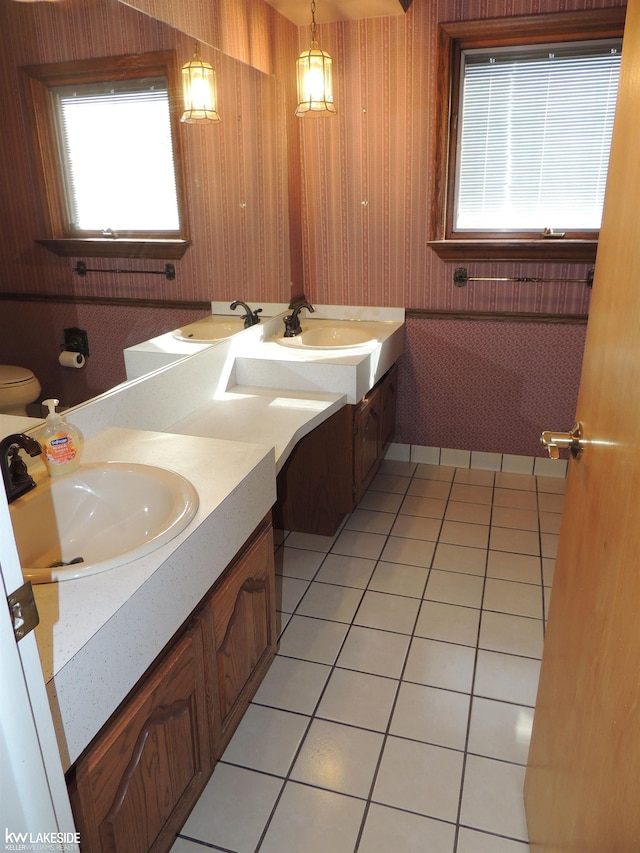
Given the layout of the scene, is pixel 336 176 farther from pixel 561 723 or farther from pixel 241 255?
pixel 561 723

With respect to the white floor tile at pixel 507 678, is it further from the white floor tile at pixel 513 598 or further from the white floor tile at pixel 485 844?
the white floor tile at pixel 485 844

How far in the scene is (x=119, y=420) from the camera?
1923mm

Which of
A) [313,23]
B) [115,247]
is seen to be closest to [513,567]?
[115,247]

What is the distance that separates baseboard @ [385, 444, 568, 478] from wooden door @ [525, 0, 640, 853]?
217 centimetres

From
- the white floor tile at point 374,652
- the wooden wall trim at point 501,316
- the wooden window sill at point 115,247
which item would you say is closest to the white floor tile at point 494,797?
the white floor tile at point 374,652

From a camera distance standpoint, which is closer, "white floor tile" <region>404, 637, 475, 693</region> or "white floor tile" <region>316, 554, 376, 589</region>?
"white floor tile" <region>404, 637, 475, 693</region>

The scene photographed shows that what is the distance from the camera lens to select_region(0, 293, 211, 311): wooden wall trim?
1.46 metres

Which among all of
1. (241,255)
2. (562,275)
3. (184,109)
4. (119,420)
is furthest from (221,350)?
(562,275)

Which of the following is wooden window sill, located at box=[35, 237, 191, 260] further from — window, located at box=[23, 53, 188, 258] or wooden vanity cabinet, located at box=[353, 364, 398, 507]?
wooden vanity cabinet, located at box=[353, 364, 398, 507]

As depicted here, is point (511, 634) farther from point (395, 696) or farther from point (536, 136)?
point (536, 136)

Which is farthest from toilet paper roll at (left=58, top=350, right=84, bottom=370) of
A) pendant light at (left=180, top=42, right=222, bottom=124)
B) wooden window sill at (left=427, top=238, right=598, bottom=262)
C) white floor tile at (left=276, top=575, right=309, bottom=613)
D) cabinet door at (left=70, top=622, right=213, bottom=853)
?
wooden window sill at (left=427, top=238, right=598, bottom=262)

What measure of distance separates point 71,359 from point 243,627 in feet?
2.74

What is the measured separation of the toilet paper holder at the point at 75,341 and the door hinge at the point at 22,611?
1078mm

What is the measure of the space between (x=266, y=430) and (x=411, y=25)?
2.07 m
